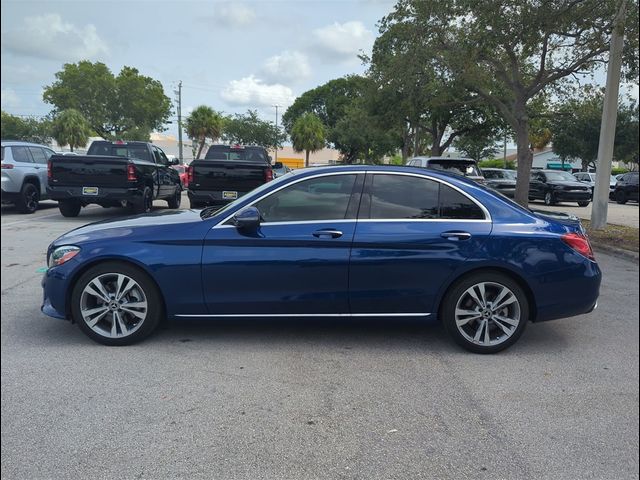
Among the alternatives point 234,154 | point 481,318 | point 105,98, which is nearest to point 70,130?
point 105,98

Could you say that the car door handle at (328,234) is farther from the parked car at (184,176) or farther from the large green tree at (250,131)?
the large green tree at (250,131)

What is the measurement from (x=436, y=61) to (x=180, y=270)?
14.8m

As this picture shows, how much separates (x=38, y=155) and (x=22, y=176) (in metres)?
1.23

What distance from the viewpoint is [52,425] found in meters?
3.09

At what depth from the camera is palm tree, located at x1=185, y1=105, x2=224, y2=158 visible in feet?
170

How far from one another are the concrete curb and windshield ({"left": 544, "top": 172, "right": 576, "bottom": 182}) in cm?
1313

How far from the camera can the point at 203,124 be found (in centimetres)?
5172

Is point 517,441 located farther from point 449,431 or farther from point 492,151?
point 492,151

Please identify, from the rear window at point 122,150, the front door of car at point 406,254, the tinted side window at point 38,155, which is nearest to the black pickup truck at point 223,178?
the rear window at point 122,150

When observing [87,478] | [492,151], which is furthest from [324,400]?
[492,151]

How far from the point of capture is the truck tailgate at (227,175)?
11492mm

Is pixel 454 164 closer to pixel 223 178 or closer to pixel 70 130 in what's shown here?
pixel 223 178

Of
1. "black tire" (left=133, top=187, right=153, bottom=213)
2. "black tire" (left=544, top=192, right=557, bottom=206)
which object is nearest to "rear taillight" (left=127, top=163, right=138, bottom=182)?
"black tire" (left=133, top=187, right=153, bottom=213)

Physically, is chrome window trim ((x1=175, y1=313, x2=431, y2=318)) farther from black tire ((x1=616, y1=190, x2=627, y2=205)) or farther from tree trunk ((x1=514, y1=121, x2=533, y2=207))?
black tire ((x1=616, y1=190, x2=627, y2=205))
